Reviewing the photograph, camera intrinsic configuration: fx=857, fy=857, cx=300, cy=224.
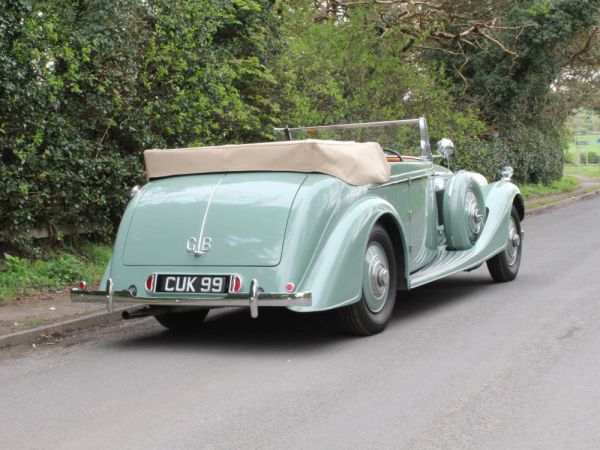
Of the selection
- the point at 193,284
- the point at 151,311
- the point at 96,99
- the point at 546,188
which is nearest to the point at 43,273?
the point at 96,99

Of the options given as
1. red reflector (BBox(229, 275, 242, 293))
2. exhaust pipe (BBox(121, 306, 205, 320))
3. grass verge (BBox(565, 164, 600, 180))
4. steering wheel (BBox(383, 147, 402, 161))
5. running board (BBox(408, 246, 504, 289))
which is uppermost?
steering wheel (BBox(383, 147, 402, 161))

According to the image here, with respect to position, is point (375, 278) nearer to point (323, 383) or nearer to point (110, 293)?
point (323, 383)

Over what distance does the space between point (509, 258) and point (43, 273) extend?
16.7 ft

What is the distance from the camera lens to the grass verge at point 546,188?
27.4 metres

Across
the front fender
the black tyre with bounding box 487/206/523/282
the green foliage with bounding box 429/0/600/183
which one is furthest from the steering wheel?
the green foliage with bounding box 429/0/600/183

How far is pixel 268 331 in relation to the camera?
280 inches

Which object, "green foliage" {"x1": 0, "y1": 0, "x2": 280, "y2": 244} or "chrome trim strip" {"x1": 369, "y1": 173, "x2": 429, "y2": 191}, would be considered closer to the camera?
"chrome trim strip" {"x1": 369, "y1": 173, "x2": 429, "y2": 191}

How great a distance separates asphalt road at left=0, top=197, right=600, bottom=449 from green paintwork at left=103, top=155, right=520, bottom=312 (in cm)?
55

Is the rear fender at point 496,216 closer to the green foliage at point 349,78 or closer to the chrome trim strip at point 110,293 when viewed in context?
the chrome trim strip at point 110,293

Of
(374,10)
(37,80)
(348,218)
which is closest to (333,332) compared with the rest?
(348,218)

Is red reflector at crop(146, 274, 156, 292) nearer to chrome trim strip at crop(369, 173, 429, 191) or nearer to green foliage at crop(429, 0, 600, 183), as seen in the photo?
chrome trim strip at crop(369, 173, 429, 191)

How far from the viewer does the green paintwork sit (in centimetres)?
609

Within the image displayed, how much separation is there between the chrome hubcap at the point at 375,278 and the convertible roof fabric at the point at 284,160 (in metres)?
0.56

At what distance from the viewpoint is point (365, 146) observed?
22.8 ft
